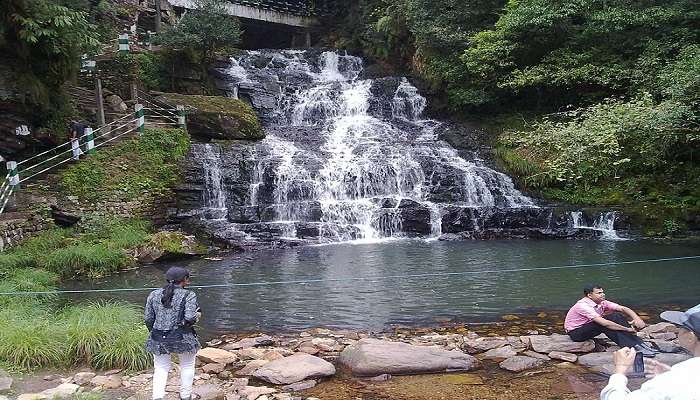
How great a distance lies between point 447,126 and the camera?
74.6ft

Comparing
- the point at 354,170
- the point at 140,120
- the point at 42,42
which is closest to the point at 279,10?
the point at 140,120

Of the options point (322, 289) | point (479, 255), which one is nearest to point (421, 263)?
point (479, 255)

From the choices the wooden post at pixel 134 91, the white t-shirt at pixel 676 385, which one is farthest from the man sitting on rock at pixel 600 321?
the wooden post at pixel 134 91

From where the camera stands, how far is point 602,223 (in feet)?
52.1

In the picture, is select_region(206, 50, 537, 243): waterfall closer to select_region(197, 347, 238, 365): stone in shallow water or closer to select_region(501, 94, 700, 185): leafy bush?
select_region(501, 94, 700, 185): leafy bush

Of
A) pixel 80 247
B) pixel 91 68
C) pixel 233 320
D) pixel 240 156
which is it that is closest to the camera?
pixel 233 320

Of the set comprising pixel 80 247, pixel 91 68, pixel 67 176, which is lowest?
pixel 80 247

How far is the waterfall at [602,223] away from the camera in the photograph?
15664 mm

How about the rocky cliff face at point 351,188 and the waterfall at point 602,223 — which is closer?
the waterfall at point 602,223

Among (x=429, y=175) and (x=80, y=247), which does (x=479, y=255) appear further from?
(x=80, y=247)

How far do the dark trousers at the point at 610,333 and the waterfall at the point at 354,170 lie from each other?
32.1 ft

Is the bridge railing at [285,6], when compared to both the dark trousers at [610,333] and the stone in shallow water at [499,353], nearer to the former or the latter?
the stone in shallow water at [499,353]

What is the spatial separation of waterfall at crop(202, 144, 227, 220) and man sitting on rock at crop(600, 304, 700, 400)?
49.3 ft

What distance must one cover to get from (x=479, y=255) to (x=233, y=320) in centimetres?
707
